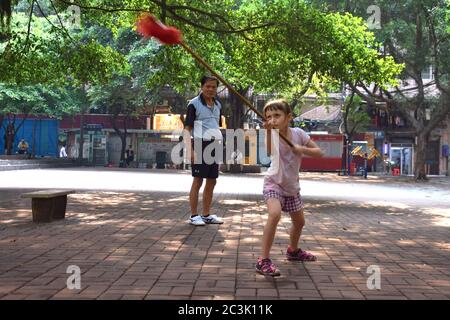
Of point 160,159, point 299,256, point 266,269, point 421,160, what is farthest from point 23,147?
point 266,269

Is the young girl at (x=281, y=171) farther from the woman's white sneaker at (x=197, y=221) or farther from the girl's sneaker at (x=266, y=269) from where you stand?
the woman's white sneaker at (x=197, y=221)

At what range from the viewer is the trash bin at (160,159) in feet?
116

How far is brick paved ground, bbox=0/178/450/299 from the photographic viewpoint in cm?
339

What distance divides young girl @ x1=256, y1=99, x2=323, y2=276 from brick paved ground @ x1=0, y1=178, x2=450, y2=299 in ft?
1.17

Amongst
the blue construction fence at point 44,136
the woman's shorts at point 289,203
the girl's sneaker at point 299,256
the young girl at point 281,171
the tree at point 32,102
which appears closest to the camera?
the young girl at point 281,171

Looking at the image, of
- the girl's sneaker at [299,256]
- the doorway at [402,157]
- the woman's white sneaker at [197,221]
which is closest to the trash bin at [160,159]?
the doorway at [402,157]

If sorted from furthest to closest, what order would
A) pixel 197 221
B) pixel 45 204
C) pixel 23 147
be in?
pixel 23 147 → pixel 45 204 → pixel 197 221

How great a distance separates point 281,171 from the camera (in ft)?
13.4

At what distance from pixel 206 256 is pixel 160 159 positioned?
3153 centimetres

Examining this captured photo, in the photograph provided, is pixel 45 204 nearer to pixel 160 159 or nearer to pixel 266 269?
pixel 266 269

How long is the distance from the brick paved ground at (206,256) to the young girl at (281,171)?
0.36 m

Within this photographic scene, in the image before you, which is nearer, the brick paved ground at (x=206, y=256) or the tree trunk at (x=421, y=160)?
the brick paved ground at (x=206, y=256)

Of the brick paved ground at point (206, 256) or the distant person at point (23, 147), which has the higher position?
the distant person at point (23, 147)

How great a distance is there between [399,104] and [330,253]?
22839mm
